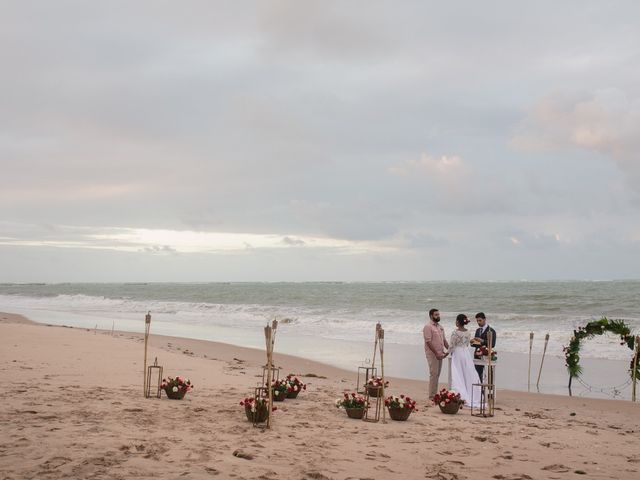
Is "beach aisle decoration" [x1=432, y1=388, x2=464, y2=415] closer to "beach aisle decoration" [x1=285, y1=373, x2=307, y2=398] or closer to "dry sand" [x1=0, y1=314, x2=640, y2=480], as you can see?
"dry sand" [x1=0, y1=314, x2=640, y2=480]

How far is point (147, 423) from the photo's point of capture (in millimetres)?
8312

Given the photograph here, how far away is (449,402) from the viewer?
34.3 ft

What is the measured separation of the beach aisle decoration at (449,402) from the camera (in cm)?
1047

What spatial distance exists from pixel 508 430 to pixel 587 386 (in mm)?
6566

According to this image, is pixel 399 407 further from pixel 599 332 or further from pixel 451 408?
pixel 599 332

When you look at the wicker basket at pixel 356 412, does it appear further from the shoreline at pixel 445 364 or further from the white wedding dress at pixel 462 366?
the shoreline at pixel 445 364

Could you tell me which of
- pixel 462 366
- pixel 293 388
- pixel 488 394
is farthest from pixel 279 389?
pixel 488 394

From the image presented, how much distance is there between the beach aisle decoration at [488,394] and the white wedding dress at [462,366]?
Answer: 0.22 m

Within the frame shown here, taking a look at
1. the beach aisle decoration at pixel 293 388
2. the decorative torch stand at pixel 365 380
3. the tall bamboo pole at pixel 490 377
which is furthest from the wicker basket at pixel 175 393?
the tall bamboo pole at pixel 490 377

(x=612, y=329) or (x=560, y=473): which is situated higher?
(x=612, y=329)

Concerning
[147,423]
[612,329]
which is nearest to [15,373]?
[147,423]

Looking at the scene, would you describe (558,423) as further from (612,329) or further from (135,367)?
(135,367)

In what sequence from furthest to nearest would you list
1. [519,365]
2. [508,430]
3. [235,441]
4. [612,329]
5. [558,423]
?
[519,365]
[612,329]
[558,423]
[508,430]
[235,441]

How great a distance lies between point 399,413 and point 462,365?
247 cm
